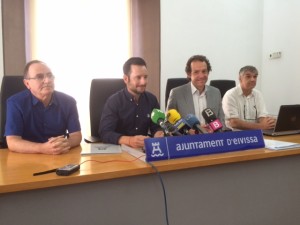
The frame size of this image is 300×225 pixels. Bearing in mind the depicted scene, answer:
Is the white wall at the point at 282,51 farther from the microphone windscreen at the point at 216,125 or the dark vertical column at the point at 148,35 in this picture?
the microphone windscreen at the point at 216,125

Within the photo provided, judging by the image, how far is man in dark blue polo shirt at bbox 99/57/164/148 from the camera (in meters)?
1.87

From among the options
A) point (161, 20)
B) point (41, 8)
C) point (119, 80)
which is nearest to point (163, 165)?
point (119, 80)

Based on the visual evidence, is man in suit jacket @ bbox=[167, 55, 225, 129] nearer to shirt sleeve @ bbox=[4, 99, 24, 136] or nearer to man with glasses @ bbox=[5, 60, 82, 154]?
man with glasses @ bbox=[5, 60, 82, 154]

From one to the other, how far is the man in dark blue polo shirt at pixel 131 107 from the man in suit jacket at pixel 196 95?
24 cm

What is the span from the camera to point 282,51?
369 centimetres

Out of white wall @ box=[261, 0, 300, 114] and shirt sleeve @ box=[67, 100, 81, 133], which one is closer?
shirt sleeve @ box=[67, 100, 81, 133]

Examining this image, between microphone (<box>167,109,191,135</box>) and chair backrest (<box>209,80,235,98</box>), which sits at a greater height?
chair backrest (<box>209,80,235,98</box>)

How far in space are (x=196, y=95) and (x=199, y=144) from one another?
3.19 ft

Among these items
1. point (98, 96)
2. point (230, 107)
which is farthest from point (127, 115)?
point (230, 107)

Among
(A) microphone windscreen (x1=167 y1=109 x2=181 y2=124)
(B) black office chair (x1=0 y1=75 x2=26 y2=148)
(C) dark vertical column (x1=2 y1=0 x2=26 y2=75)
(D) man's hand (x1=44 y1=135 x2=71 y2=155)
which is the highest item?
(C) dark vertical column (x1=2 y1=0 x2=26 y2=75)

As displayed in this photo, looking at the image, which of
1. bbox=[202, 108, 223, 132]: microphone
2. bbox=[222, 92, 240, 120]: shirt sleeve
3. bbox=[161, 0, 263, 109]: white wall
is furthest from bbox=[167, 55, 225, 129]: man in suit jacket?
bbox=[161, 0, 263, 109]: white wall

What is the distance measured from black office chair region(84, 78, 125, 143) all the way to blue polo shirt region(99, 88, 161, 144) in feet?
0.66

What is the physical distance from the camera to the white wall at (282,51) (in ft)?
11.5

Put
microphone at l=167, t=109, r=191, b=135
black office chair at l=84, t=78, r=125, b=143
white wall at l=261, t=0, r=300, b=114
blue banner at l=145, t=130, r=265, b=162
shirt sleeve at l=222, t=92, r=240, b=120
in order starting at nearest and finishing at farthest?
blue banner at l=145, t=130, r=265, b=162
microphone at l=167, t=109, r=191, b=135
black office chair at l=84, t=78, r=125, b=143
shirt sleeve at l=222, t=92, r=240, b=120
white wall at l=261, t=0, r=300, b=114
